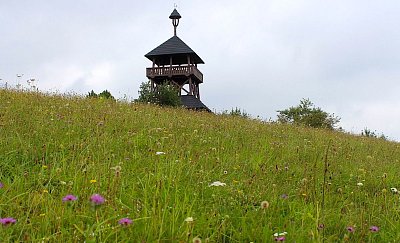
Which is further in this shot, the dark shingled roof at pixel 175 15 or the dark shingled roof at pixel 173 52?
the dark shingled roof at pixel 175 15

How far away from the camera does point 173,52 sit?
36.0 metres

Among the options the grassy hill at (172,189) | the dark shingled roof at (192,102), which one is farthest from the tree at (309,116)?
the grassy hill at (172,189)

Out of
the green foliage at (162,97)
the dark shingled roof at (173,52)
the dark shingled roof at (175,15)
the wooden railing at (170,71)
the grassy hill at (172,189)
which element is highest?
the dark shingled roof at (175,15)

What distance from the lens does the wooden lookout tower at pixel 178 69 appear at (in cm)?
3500

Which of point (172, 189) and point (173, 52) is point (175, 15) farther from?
point (172, 189)

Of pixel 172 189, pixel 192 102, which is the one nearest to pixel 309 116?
pixel 192 102

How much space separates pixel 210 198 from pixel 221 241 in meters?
0.63

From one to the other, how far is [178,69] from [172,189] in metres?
32.7

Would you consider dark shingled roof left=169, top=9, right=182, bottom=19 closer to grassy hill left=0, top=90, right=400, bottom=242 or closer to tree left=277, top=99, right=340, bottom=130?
tree left=277, top=99, right=340, bottom=130

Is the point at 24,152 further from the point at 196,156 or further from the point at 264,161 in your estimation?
the point at 264,161

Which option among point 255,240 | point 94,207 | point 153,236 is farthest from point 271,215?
point 94,207

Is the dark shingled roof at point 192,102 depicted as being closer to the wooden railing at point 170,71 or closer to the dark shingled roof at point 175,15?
the wooden railing at point 170,71

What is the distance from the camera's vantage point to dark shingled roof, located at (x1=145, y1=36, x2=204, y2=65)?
119 feet

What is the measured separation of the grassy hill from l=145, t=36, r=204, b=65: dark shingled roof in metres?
30.8
